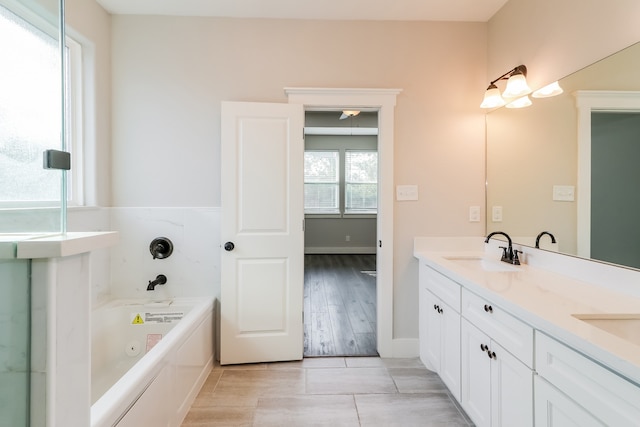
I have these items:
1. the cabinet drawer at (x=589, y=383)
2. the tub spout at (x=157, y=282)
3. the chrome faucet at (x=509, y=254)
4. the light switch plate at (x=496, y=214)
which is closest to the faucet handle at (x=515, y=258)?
the chrome faucet at (x=509, y=254)

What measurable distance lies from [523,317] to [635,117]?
3.39ft

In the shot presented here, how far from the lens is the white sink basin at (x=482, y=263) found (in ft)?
6.44

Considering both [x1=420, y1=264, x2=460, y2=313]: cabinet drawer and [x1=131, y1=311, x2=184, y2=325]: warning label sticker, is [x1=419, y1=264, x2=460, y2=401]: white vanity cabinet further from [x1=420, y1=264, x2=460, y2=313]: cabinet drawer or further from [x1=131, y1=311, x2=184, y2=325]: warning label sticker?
[x1=131, y1=311, x2=184, y2=325]: warning label sticker

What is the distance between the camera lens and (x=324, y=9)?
2.27 meters

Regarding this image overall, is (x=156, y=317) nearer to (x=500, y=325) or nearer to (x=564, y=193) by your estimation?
(x=500, y=325)

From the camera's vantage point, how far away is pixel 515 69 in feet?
6.63

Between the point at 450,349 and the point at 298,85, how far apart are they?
2180 mm

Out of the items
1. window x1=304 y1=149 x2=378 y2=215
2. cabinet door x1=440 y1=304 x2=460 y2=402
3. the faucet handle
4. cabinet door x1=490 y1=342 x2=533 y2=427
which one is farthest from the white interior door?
window x1=304 y1=149 x2=378 y2=215

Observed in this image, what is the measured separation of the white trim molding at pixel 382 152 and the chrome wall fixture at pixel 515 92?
2.19 ft

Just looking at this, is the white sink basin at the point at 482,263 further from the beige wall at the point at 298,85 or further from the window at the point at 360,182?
the window at the point at 360,182

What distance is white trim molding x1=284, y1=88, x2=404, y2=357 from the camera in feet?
7.74

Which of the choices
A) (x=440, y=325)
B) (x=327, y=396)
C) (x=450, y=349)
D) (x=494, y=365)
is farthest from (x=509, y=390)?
(x=327, y=396)

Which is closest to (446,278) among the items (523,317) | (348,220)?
(523,317)

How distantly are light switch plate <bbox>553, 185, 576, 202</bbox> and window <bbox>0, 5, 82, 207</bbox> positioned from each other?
2305mm
